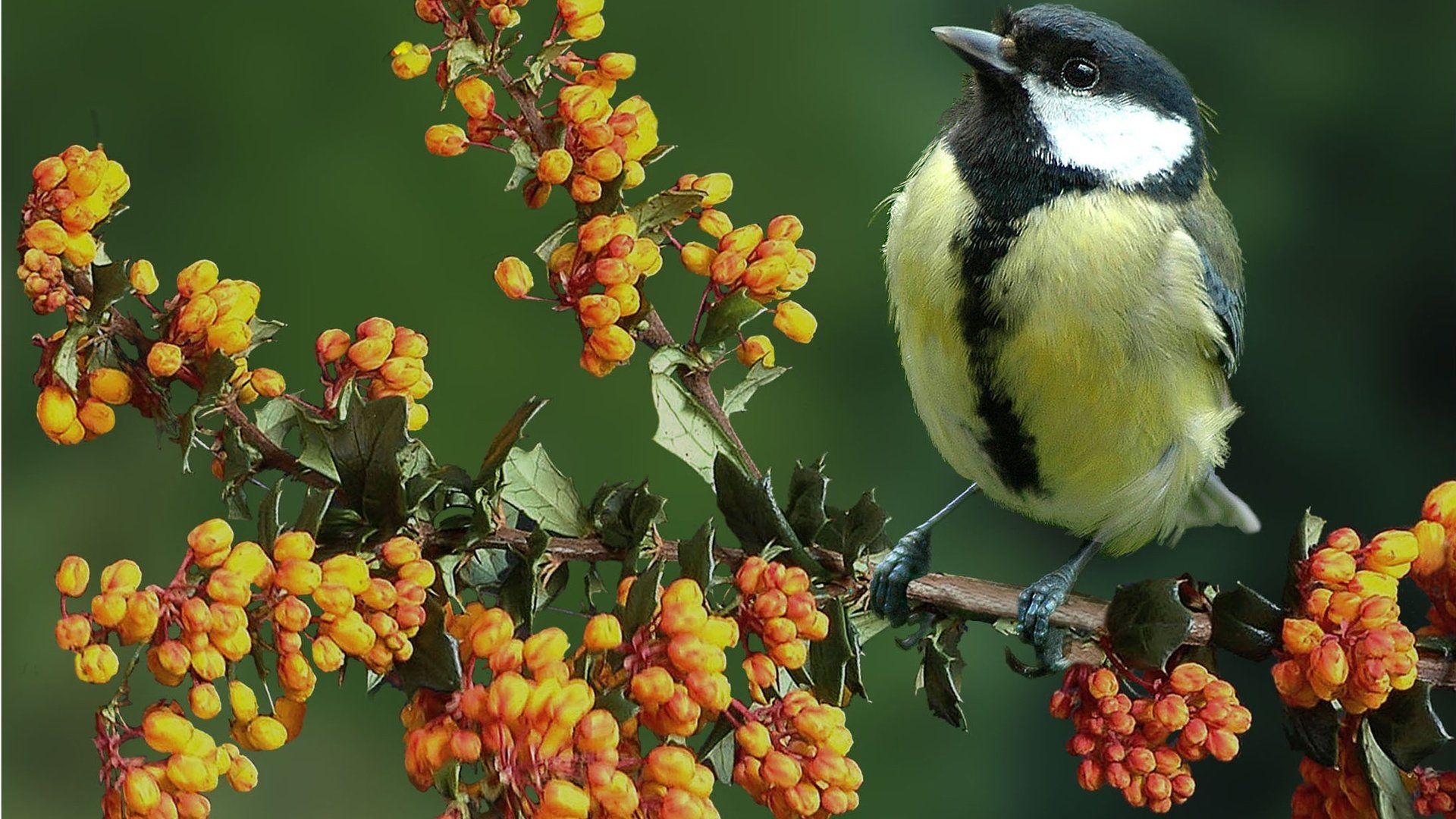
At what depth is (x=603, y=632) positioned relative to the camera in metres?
0.38

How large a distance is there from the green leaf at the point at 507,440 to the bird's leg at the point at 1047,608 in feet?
0.61

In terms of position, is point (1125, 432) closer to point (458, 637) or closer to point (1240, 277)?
point (1240, 277)

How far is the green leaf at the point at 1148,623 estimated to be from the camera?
1.49 feet

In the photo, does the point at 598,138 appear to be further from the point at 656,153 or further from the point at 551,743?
the point at 551,743

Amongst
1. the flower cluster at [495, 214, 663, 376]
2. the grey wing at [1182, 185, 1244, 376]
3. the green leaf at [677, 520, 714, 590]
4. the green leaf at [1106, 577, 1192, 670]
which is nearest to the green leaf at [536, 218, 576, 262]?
the flower cluster at [495, 214, 663, 376]

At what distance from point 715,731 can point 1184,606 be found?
0.52 feet

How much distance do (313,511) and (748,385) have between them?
16 centimetres

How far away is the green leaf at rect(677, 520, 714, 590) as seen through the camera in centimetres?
40

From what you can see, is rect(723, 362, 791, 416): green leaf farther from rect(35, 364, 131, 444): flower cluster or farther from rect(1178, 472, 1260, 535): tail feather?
rect(1178, 472, 1260, 535): tail feather

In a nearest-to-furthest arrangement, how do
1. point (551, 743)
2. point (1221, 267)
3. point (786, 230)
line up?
point (551, 743) → point (786, 230) → point (1221, 267)

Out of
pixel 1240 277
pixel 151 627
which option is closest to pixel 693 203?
pixel 151 627

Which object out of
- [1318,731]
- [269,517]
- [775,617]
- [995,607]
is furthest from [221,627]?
[1318,731]

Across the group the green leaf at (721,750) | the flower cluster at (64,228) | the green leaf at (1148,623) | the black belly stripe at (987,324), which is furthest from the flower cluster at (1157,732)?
the flower cluster at (64,228)

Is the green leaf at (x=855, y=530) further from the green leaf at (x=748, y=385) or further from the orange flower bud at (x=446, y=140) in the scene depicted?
the orange flower bud at (x=446, y=140)
